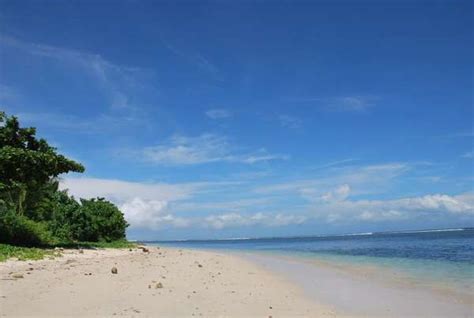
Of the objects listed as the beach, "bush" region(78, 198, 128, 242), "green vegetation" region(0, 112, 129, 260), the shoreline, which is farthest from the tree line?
the shoreline

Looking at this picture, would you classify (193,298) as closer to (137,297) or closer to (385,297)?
(137,297)

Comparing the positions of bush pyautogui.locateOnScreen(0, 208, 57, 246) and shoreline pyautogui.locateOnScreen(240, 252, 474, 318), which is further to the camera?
bush pyautogui.locateOnScreen(0, 208, 57, 246)

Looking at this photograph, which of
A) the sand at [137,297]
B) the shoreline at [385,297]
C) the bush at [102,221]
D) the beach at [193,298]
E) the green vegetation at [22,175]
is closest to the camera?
the sand at [137,297]

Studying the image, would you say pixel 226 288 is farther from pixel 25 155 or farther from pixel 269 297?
pixel 25 155

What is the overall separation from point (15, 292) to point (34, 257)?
949 centimetres

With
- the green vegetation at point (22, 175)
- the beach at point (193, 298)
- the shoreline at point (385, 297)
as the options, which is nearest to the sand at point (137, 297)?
the beach at point (193, 298)

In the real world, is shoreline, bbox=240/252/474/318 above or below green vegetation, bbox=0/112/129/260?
below

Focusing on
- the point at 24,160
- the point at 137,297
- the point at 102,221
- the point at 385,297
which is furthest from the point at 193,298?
the point at 102,221

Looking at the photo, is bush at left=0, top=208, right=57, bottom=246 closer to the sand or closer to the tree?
the tree

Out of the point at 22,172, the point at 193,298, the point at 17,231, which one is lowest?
the point at 193,298

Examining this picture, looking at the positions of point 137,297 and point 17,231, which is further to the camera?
point 17,231

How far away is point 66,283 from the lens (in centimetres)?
1180

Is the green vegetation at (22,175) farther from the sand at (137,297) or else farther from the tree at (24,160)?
the sand at (137,297)

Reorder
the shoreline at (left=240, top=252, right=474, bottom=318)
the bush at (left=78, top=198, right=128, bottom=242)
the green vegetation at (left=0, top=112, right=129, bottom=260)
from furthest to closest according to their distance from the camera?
the bush at (left=78, top=198, right=128, bottom=242), the green vegetation at (left=0, top=112, right=129, bottom=260), the shoreline at (left=240, top=252, right=474, bottom=318)
